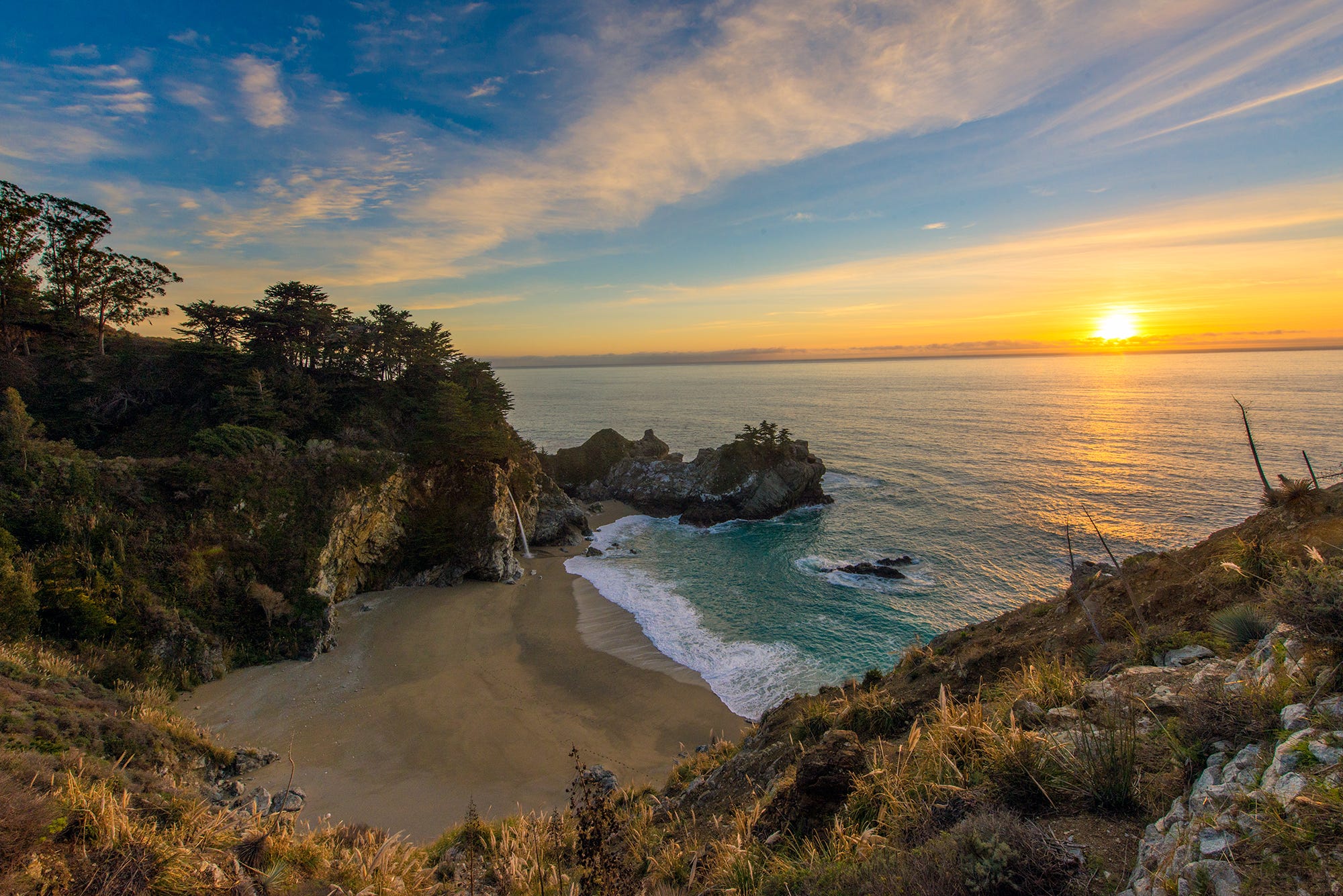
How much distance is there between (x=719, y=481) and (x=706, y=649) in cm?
2051

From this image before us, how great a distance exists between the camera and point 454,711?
17.1 m

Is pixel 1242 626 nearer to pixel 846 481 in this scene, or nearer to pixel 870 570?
pixel 870 570

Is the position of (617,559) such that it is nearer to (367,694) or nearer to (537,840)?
A: (367,694)

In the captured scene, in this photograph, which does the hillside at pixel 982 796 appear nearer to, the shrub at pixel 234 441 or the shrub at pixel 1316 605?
the shrub at pixel 1316 605

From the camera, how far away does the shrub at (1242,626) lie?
589 cm

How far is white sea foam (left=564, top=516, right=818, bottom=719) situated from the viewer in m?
18.8

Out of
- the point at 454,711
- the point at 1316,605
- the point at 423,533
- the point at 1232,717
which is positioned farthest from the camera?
the point at 423,533

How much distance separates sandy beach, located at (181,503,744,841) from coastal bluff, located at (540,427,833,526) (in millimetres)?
A: 17506

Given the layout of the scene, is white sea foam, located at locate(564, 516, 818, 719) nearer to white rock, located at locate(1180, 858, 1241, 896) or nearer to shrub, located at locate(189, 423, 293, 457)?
shrub, located at locate(189, 423, 293, 457)

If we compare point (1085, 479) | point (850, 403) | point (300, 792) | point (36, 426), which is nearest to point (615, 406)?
point (850, 403)

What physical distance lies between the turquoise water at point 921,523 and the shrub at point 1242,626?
14.1m

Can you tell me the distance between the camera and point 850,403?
95812 millimetres

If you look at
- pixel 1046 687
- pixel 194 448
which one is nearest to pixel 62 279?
pixel 194 448

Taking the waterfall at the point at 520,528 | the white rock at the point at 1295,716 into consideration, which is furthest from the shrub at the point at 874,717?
the waterfall at the point at 520,528
